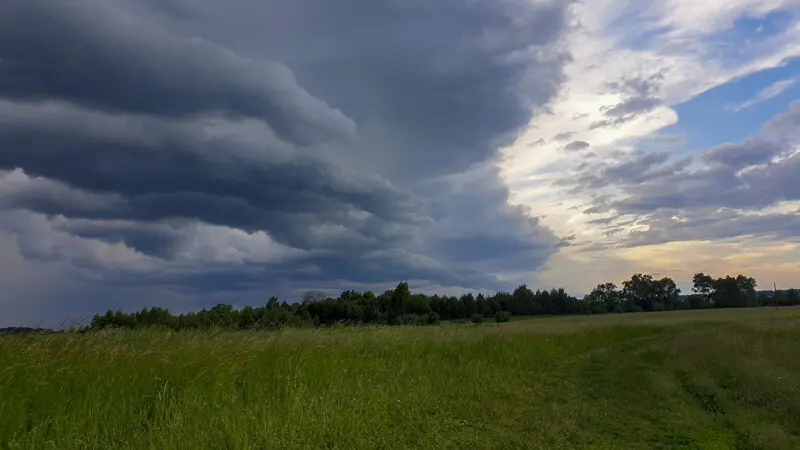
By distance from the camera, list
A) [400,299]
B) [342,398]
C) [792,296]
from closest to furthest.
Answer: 1. [342,398]
2. [400,299]
3. [792,296]

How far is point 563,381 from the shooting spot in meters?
15.3

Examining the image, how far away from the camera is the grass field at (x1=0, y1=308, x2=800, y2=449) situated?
24.7 feet

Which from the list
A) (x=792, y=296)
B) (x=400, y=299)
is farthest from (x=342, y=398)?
(x=792, y=296)

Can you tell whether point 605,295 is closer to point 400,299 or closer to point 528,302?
point 528,302

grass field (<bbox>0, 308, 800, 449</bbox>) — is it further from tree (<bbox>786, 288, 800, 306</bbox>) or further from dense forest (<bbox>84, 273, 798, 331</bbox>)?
tree (<bbox>786, 288, 800, 306</bbox>)

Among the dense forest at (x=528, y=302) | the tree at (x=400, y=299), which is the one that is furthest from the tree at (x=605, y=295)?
the tree at (x=400, y=299)

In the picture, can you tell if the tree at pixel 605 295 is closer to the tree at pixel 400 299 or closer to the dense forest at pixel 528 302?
the dense forest at pixel 528 302

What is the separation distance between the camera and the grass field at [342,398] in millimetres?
7527

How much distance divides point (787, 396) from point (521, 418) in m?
7.13

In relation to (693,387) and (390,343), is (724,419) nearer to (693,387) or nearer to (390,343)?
(693,387)

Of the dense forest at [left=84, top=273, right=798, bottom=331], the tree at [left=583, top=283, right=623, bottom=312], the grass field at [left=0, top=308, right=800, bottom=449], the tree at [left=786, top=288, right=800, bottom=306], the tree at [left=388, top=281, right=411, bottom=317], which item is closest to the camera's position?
the grass field at [left=0, top=308, right=800, bottom=449]

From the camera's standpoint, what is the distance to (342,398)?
32.5 ft

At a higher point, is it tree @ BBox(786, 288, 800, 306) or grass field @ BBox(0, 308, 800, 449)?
tree @ BBox(786, 288, 800, 306)

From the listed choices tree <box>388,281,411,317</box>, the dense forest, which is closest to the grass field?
the dense forest
